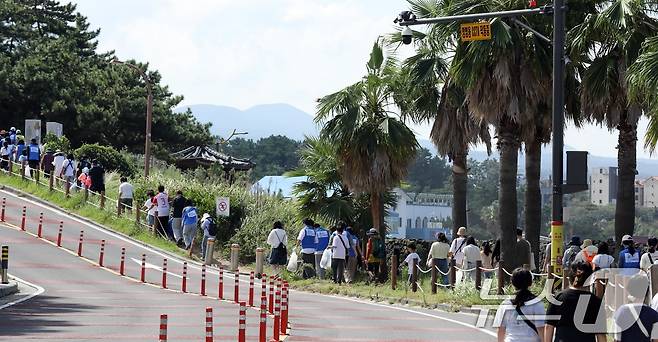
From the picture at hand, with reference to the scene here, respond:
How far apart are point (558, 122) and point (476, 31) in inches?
110

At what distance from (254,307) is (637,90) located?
29.9 feet

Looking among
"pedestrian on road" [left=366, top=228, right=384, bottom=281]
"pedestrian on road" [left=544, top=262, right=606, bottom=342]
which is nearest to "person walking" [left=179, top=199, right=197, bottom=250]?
"pedestrian on road" [left=366, top=228, right=384, bottom=281]

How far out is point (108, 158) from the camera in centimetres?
5775

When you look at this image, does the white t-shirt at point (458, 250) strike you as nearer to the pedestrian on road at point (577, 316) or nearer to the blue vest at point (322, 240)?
the blue vest at point (322, 240)

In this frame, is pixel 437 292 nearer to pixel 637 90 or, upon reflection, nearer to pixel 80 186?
pixel 637 90

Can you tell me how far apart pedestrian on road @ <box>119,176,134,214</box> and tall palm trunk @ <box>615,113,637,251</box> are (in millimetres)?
19490

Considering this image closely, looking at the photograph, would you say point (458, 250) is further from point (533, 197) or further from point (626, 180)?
point (533, 197)

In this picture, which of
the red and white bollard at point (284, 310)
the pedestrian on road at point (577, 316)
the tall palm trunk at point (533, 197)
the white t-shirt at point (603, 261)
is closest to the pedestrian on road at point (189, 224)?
the tall palm trunk at point (533, 197)

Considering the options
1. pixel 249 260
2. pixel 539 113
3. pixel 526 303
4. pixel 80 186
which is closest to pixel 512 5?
pixel 539 113

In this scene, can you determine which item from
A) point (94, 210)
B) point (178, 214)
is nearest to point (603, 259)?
point (178, 214)

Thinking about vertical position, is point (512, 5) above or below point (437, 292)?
above

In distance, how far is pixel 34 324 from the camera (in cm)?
2142

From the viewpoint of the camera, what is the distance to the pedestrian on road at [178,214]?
134 feet

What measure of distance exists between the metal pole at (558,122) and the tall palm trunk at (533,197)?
12010 millimetres
